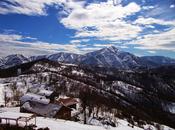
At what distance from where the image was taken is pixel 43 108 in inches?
3162

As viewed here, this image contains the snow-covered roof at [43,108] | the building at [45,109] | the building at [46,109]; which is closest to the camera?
the snow-covered roof at [43,108]

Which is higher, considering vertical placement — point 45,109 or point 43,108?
point 43,108

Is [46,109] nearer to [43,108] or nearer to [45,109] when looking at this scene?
[45,109]

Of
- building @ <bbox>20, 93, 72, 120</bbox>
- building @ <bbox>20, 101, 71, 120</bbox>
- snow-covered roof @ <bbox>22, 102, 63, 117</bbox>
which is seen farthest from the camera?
building @ <bbox>20, 93, 72, 120</bbox>

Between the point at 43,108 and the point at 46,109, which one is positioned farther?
the point at 43,108

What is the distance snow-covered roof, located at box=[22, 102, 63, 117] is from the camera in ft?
254

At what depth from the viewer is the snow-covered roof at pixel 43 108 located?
77500mm

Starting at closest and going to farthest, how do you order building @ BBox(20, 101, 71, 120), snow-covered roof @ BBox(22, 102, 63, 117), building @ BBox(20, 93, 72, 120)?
snow-covered roof @ BBox(22, 102, 63, 117) → building @ BBox(20, 101, 71, 120) → building @ BBox(20, 93, 72, 120)

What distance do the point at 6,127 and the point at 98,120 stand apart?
210ft

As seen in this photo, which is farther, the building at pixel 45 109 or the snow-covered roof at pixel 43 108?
the building at pixel 45 109

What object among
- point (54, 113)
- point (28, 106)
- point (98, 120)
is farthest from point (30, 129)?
point (98, 120)

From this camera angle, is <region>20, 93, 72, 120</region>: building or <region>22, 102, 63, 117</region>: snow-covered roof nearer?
<region>22, 102, 63, 117</region>: snow-covered roof

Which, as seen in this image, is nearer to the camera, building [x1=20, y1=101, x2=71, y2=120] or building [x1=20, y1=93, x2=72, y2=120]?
building [x1=20, y1=101, x2=71, y2=120]

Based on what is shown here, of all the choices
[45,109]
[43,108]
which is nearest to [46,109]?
[45,109]
